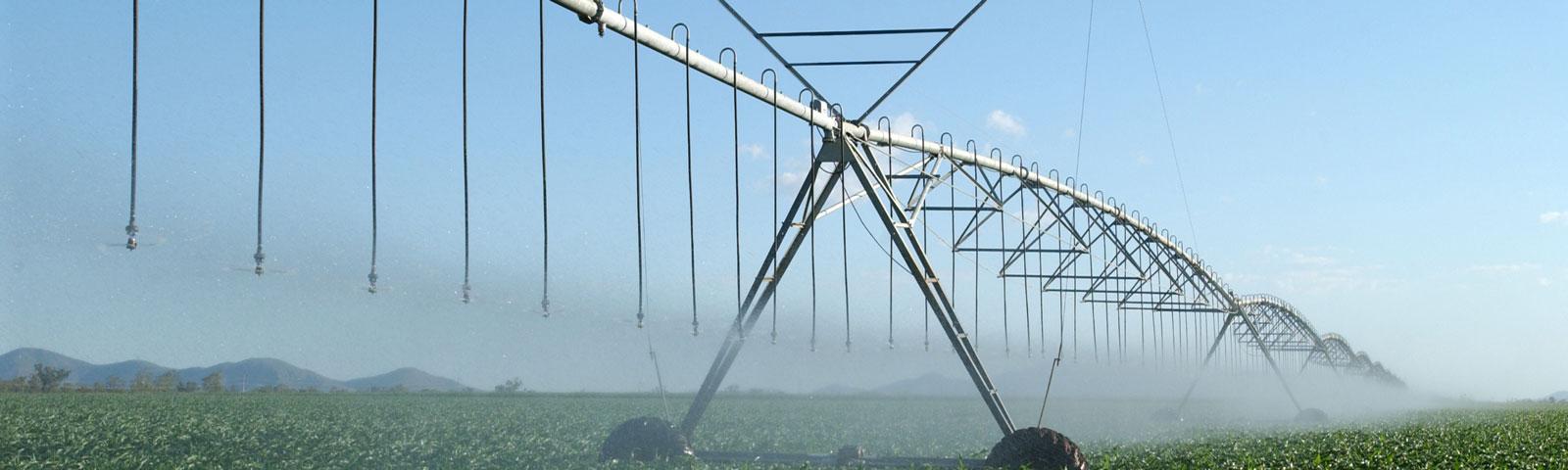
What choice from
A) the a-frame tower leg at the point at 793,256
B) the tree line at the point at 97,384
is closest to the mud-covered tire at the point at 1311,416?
the a-frame tower leg at the point at 793,256

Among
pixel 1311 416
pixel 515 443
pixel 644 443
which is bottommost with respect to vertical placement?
pixel 1311 416

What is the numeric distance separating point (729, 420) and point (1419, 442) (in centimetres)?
2502

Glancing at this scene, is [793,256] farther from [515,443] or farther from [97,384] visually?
[97,384]

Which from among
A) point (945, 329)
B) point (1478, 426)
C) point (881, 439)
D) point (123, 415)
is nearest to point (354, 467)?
point (945, 329)

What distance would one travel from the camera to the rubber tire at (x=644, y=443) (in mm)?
21250

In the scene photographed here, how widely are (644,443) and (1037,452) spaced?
18.8 ft

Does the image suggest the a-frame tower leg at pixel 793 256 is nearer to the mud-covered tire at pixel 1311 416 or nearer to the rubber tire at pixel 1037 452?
the rubber tire at pixel 1037 452

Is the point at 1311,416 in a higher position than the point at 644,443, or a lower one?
lower

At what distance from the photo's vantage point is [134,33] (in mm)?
9500

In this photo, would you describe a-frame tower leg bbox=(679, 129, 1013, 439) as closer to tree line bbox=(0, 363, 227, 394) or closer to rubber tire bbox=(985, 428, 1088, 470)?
rubber tire bbox=(985, 428, 1088, 470)

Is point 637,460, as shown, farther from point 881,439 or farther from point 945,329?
point 881,439

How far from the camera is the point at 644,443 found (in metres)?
21.3

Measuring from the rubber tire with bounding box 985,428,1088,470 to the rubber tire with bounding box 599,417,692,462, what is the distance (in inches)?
182

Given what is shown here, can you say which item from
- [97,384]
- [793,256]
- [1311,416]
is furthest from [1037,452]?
[97,384]
